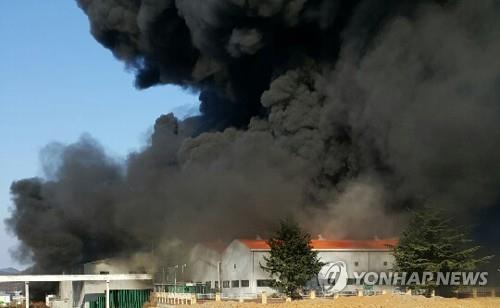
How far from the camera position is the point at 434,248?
4278 centimetres

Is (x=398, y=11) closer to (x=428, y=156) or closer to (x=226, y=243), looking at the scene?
(x=428, y=156)

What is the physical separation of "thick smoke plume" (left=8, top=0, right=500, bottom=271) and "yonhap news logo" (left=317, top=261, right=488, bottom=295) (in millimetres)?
4248

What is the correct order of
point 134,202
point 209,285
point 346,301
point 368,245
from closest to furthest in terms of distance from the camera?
point 346,301
point 368,245
point 209,285
point 134,202

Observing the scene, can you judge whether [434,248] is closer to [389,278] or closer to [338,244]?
[389,278]

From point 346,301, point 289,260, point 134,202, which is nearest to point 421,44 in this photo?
point 289,260

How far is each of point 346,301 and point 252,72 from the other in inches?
1137

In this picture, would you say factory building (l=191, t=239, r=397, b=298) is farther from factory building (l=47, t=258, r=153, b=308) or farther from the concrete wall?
factory building (l=47, t=258, r=153, b=308)

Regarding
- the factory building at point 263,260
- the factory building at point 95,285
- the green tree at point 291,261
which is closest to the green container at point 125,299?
the factory building at point 95,285

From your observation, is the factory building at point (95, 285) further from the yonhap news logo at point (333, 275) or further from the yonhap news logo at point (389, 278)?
the yonhap news logo at point (389, 278)

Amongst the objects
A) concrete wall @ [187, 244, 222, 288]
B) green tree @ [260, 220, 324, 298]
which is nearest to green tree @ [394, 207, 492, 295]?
green tree @ [260, 220, 324, 298]

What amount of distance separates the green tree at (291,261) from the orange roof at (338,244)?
5.03 metres

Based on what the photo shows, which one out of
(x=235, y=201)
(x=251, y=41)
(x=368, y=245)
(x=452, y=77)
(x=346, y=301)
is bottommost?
(x=346, y=301)

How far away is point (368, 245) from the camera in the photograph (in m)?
53.0

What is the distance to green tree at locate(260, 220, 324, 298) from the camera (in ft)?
148
